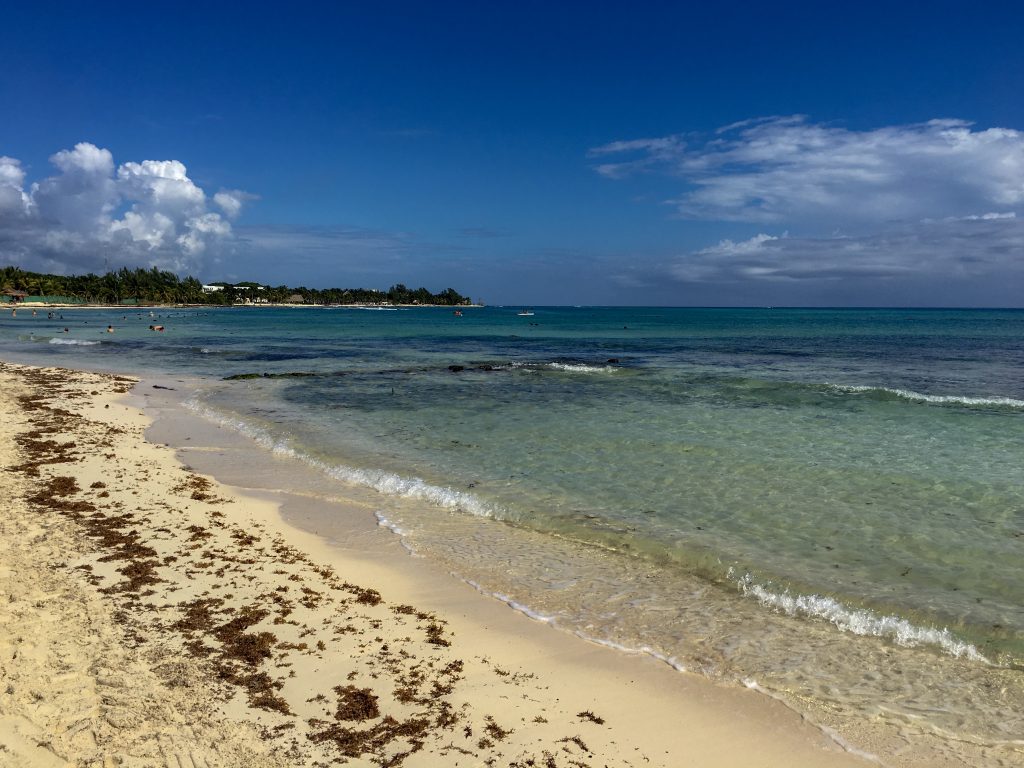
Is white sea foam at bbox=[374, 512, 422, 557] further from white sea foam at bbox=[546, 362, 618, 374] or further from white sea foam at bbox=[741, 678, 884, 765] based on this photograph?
white sea foam at bbox=[546, 362, 618, 374]

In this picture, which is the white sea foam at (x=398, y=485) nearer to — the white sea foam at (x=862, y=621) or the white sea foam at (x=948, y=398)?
the white sea foam at (x=862, y=621)

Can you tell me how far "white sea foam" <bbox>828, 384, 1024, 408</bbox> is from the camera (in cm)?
2250

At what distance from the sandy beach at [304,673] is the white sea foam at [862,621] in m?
2.16

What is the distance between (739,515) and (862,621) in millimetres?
3677

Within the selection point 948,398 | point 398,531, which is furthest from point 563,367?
point 398,531

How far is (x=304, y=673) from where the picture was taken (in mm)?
5645

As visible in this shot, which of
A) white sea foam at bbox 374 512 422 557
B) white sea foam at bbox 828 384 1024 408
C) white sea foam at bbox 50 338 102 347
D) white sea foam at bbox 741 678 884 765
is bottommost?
white sea foam at bbox 741 678 884 765

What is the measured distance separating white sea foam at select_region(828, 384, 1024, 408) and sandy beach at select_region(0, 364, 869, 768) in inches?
877

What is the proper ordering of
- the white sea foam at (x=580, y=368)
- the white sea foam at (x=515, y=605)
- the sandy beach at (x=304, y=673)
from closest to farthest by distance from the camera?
the sandy beach at (x=304, y=673) → the white sea foam at (x=515, y=605) → the white sea foam at (x=580, y=368)

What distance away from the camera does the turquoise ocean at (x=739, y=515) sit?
6.37 meters

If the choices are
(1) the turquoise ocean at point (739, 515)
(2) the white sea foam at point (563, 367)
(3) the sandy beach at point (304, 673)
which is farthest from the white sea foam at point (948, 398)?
(3) the sandy beach at point (304, 673)

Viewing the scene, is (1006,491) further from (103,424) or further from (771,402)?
(103,424)

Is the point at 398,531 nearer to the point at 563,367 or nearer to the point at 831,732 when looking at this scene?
the point at 831,732

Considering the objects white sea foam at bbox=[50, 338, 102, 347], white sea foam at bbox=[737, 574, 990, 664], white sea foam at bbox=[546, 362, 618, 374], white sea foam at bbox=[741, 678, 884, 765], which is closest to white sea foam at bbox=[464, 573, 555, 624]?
white sea foam at bbox=[741, 678, 884, 765]
